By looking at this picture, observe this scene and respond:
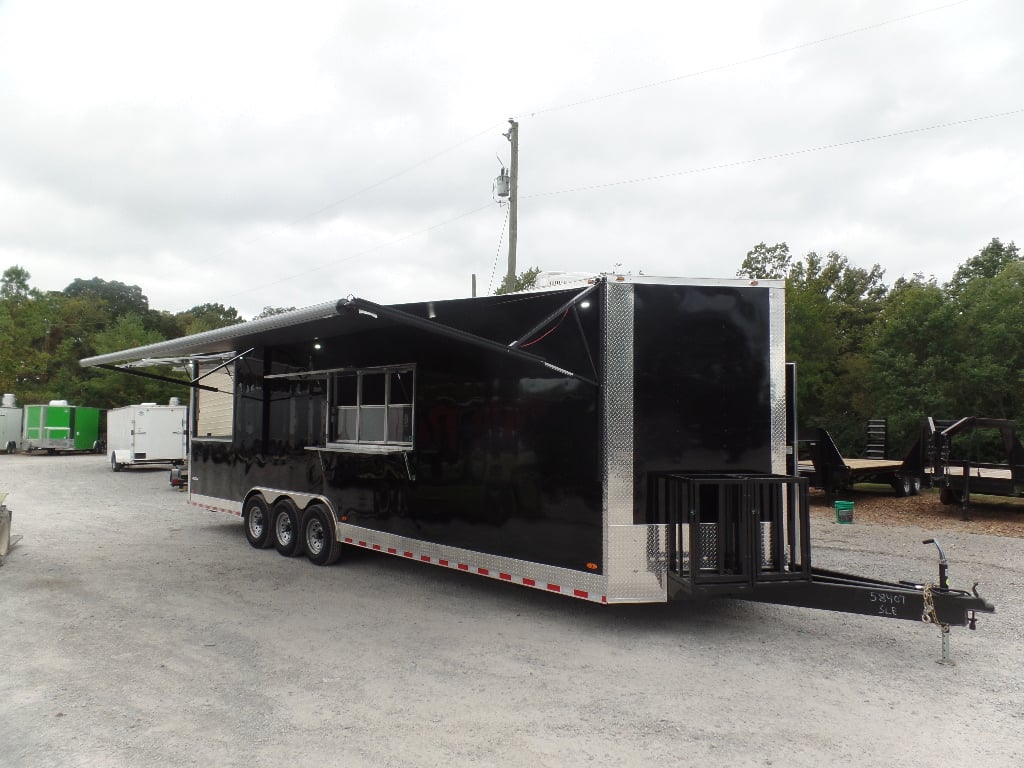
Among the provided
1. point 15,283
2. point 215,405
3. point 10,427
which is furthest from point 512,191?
point 15,283

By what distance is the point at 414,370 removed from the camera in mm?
7055

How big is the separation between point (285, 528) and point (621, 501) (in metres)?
5.18

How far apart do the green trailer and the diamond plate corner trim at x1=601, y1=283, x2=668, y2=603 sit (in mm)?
32836

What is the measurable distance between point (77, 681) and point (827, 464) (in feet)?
44.5

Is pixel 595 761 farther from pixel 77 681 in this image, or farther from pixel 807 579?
pixel 77 681

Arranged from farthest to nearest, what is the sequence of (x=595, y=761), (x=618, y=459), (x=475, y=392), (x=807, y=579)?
(x=475, y=392) → (x=618, y=459) → (x=807, y=579) → (x=595, y=761)

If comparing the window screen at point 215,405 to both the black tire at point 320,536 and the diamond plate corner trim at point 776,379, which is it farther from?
the diamond plate corner trim at point 776,379

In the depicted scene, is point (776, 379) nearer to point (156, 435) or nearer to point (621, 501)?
point (621, 501)

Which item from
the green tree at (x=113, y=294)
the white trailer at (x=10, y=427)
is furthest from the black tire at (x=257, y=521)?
the green tree at (x=113, y=294)

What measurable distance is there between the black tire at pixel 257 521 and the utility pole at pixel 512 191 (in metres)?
7.96

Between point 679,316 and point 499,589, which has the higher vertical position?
point 679,316

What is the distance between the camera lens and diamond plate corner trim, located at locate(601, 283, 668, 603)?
18.0 ft

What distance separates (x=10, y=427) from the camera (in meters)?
33.1

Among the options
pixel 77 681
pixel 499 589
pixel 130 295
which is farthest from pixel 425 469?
pixel 130 295
